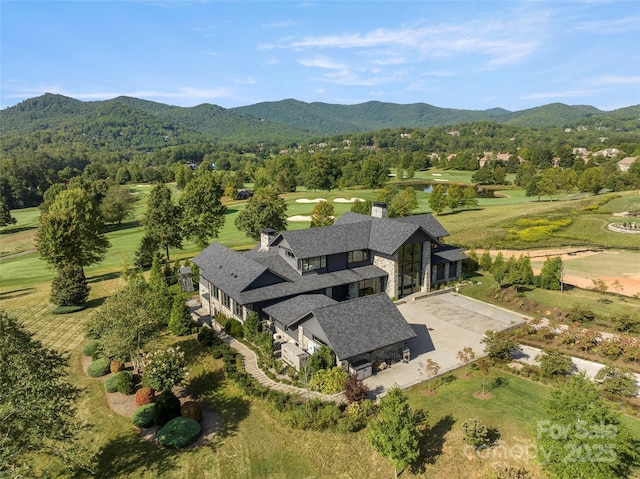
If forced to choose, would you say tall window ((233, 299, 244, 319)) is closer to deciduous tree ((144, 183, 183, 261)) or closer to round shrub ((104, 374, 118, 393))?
round shrub ((104, 374, 118, 393))

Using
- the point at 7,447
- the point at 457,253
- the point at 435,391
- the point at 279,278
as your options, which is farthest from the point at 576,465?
the point at 457,253

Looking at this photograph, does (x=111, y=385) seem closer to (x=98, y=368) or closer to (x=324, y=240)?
(x=98, y=368)

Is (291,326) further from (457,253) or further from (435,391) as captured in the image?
(457,253)

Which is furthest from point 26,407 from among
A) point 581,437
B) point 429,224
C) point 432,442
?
point 429,224

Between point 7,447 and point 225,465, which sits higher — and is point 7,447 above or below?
above

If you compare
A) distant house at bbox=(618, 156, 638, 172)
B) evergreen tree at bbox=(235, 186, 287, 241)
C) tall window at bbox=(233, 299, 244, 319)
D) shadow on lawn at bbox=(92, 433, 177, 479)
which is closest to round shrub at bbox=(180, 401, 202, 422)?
shadow on lawn at bbox=(92, 433, 177, 479)

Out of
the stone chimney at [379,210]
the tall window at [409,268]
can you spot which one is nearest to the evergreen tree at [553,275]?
the tall window at [409,268]
